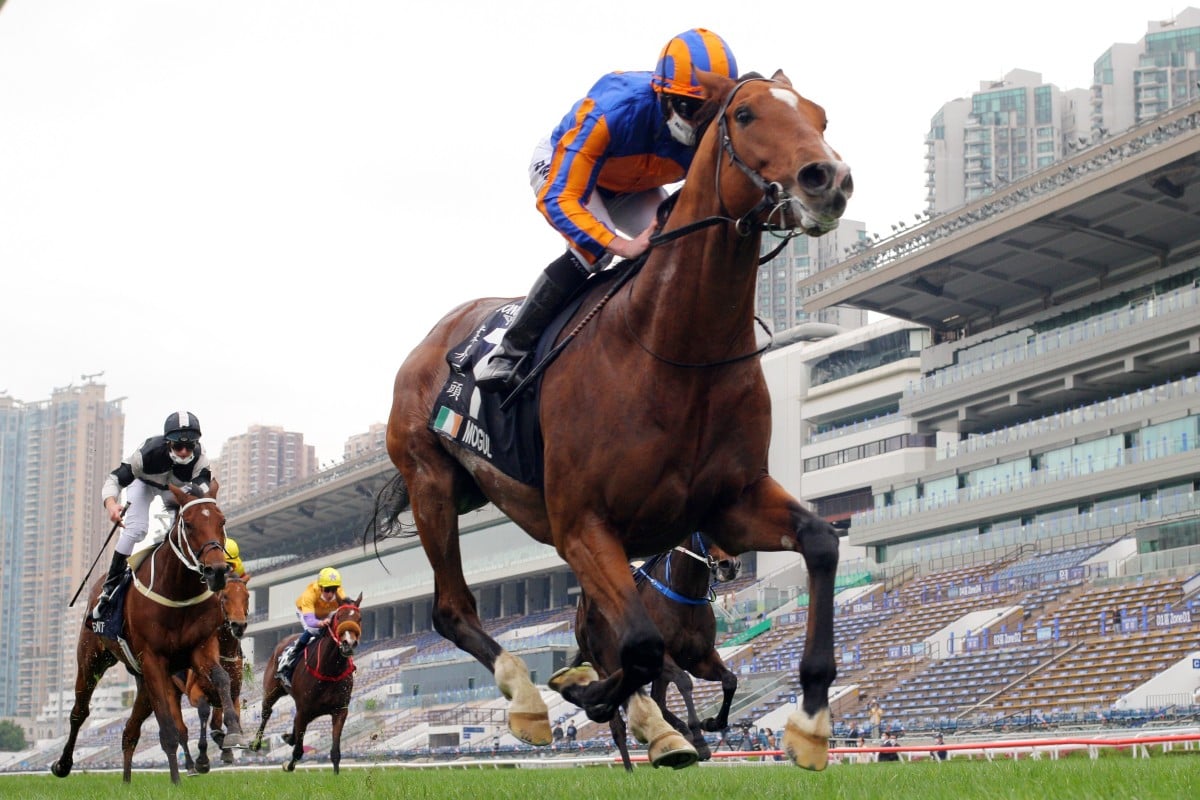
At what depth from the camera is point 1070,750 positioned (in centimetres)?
2136

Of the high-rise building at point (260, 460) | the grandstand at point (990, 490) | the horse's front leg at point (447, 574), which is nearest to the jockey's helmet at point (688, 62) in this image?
the horse's front leg at point (447, 574)

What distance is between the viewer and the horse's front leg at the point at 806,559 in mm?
5684

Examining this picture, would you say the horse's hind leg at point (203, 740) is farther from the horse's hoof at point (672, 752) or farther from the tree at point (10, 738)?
the tree at point (10, 738)

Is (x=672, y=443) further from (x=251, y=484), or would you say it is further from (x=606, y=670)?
(x=251, y=484)

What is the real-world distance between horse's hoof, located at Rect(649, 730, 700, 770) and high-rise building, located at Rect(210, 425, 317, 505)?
144 meters

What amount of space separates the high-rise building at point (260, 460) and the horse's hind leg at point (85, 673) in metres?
134

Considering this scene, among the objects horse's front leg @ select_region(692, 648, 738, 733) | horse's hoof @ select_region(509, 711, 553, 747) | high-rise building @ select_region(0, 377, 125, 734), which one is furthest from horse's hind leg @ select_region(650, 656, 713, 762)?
high-rise building @ select_region(0, 377, 125, 734)

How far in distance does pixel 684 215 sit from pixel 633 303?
1.42 ft

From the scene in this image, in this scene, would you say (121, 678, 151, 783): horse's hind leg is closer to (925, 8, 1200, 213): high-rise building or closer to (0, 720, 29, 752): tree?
(0, 720, 29, 752): tree

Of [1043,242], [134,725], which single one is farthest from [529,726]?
[1043,242]

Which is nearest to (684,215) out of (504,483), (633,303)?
(633,303)

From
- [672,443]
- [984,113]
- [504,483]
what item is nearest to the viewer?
[672,443]

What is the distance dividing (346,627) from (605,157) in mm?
11741

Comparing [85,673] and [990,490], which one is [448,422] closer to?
[85,673]
